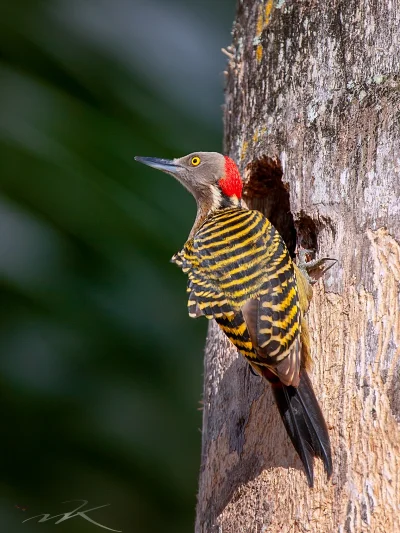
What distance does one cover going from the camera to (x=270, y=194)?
176 inches

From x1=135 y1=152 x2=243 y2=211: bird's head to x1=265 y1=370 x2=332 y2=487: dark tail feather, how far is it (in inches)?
47.0

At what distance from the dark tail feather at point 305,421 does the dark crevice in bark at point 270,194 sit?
3.33 ft

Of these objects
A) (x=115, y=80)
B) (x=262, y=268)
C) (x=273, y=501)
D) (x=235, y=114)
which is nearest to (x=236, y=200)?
(x=235, y=114)

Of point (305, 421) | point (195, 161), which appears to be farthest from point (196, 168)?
point (305, 421)

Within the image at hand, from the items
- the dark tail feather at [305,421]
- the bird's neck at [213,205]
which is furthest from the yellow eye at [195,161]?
the dark tail feather at [305,421]

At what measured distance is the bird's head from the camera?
4285 mm

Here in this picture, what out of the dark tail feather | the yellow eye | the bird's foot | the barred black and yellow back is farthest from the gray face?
the dark tail feather

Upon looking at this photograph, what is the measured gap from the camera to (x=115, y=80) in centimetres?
614

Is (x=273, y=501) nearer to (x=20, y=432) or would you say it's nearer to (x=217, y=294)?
(x=217, y=294)

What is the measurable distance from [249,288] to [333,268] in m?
0.35

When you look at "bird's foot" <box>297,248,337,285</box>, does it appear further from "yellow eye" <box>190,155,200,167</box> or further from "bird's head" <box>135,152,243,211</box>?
"yellow eye" <box>190,155,200,167</box>

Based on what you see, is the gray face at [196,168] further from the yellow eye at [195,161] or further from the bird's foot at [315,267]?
the bird's foot at [315,267]

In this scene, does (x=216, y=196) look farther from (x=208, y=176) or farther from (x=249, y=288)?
(x=249, y=288)

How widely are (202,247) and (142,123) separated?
2336 mm
